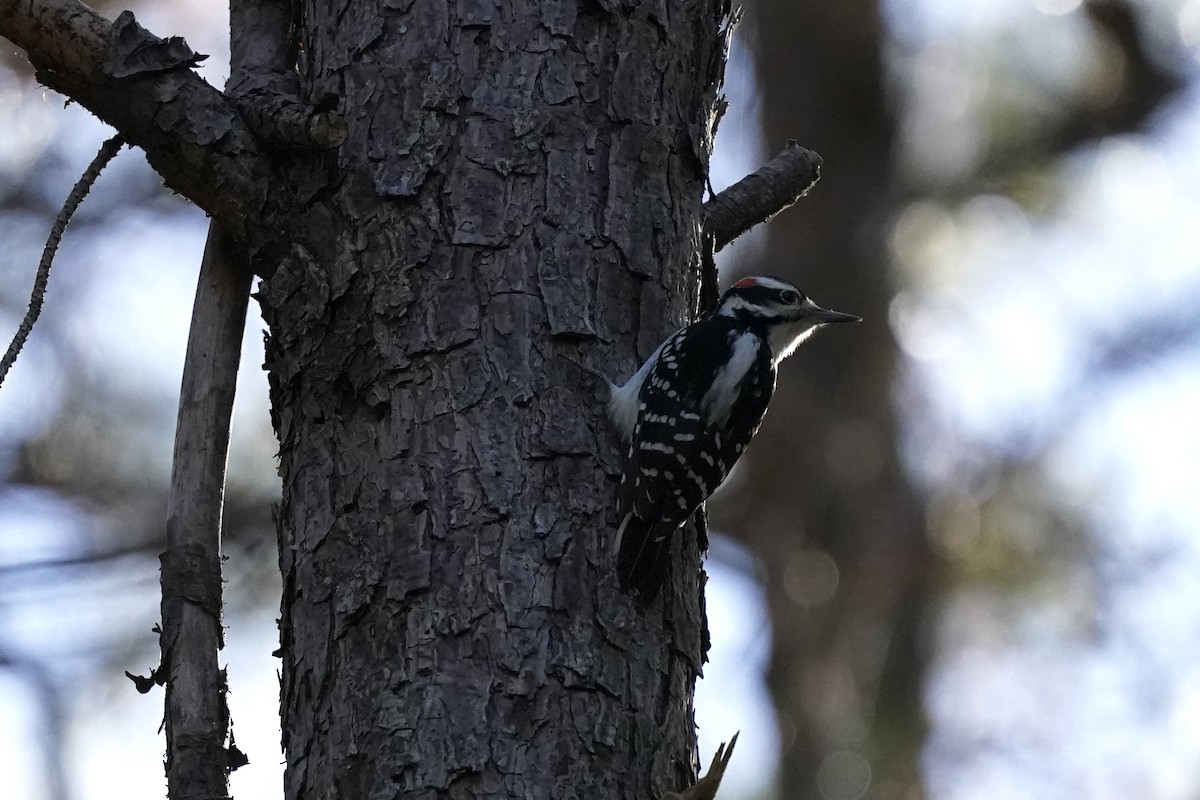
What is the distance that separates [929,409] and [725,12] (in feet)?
13.5

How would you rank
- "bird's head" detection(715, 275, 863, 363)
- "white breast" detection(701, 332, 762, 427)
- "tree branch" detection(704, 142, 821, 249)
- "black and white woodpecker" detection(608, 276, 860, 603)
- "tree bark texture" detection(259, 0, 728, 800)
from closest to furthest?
"tree bark texture" detection(259, 0, 728, 800), "black and white woodpecker" detection(608, 276, 860, 603), "tree branch" detection(704, 142, 821, 249), "white breast" detection(701, 332, 762, 427), "bird's head" detection(715, 275, 863, 363)

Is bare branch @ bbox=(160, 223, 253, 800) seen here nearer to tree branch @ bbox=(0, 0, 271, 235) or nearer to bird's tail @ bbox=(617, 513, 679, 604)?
tree branch @ bbox=(0, 0, 271, 235)

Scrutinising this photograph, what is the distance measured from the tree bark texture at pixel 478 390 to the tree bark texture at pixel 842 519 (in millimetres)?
4017

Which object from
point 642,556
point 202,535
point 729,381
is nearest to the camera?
point 642,556

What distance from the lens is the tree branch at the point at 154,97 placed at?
2.66 m

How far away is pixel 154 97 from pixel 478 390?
84 centimetres

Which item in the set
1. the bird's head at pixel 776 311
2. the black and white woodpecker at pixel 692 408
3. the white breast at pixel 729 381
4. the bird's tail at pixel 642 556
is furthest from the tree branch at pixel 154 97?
the bird's head at pixel 776 311

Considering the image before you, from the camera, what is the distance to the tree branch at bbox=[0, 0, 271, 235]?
105 inches

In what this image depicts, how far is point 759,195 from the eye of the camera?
137 inches

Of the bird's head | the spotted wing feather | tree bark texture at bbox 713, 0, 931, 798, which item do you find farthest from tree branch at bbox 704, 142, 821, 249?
tree bark texture at bbox 713, 0, 931, 798

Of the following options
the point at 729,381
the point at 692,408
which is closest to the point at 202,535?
the point at 692,408

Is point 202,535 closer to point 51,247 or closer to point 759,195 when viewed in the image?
point 51,247

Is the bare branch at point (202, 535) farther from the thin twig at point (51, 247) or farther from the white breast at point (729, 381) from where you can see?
Result: the white breast at point (729, 381)

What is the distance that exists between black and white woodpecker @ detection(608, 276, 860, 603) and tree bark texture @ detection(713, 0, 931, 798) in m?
2.52
